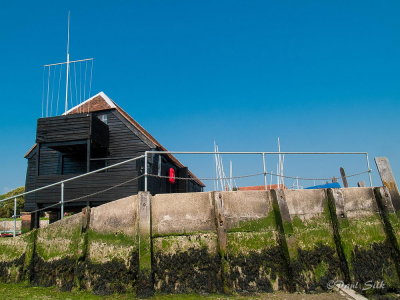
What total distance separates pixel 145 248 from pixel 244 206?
8.03 feet

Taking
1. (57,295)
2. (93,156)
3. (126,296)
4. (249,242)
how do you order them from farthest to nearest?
(93,156)
(249,242)
(57,295)
(126,296)

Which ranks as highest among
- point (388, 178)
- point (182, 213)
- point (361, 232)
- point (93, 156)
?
point (93, 156)

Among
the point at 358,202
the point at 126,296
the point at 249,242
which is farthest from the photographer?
the point at 358,202

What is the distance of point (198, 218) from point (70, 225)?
10.4 feet

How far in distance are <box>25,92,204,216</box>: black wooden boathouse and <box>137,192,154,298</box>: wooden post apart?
6.23 metres

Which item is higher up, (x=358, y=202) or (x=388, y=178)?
(x=388, y=178)

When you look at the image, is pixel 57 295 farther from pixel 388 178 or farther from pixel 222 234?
pixel 388 178

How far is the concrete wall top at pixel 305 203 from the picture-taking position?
7.02 m

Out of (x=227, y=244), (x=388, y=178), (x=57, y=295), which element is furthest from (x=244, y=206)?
(x=57, y=295)

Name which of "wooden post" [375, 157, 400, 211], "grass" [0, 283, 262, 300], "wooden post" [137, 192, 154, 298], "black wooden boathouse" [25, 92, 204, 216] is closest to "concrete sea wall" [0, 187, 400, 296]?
"wooden post" [137, 192, 154, 298]

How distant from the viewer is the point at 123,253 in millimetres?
6555

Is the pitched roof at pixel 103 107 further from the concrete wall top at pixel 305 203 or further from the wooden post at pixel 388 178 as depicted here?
the wooden post at pixel 388 178

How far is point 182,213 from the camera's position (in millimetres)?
6875

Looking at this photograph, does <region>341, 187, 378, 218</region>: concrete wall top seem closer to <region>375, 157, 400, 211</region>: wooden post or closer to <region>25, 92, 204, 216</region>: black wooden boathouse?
<region>375, 157, 400, 211</region>: wooden post
